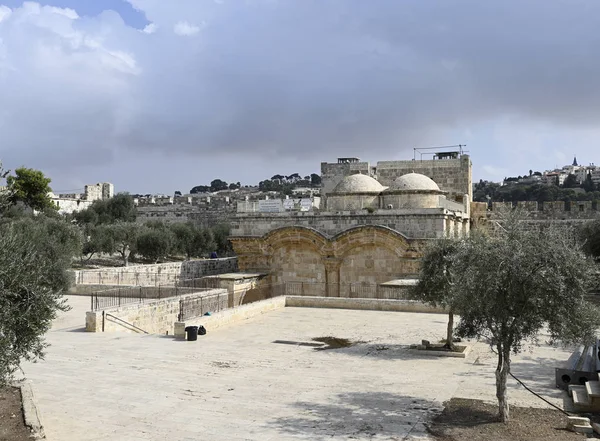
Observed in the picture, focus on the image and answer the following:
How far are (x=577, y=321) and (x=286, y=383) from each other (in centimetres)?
483

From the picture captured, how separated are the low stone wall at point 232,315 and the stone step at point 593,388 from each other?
8.99 meters

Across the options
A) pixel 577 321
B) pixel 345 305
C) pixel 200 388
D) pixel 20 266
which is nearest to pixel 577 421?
pixel 577 321

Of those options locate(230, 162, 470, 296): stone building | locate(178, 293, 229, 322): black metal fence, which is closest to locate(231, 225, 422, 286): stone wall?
locate(230, 162, 470, 296): stone building

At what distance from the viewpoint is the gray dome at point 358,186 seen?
2605 cm

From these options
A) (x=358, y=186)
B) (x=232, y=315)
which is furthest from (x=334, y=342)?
(x=358, y=186)

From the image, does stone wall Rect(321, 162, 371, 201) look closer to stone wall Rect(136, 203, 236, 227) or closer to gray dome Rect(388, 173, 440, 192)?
gray dome Rect(388, 173, 440, 192)

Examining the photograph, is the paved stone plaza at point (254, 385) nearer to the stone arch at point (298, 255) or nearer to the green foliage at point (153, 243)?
the stone arch at point (298, 255)

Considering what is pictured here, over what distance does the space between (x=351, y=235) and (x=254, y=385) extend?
1407 centimetres

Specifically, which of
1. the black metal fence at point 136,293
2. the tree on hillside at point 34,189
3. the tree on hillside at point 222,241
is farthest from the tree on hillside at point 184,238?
the black metal fence at point 136,293

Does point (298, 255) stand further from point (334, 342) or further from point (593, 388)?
point (593, 388)

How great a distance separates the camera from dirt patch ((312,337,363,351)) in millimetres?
13078

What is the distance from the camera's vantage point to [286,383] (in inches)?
384

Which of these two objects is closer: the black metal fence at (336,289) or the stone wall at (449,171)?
the black metal fence at (336,289)

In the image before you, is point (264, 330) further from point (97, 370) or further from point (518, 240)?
point (518, 240)
